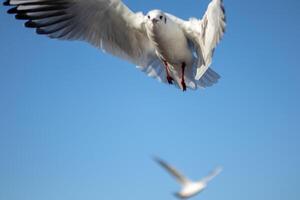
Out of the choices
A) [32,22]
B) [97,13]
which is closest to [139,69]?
[97,13]

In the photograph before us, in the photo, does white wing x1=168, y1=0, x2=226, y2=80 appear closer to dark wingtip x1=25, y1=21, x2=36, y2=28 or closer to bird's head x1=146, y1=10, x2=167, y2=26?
bird's head x1=146, y1=10, x2=167, y2=26

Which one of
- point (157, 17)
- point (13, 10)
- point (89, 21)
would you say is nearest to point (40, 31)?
point (13, 10)

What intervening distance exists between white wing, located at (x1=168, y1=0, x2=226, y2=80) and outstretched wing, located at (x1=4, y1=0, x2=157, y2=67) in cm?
37

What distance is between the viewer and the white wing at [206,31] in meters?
2.76

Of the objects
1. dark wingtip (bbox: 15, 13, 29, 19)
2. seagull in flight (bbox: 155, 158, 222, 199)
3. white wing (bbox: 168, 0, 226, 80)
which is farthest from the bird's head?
seagull in flight (bbox: 155, 158, 222, 199)

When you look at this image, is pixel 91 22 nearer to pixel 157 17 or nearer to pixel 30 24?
pixel 30 24

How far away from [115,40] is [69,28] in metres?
0.37

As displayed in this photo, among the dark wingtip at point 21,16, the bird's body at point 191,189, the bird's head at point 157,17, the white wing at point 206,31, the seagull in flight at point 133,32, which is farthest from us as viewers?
the dark wingtip at point 21,16

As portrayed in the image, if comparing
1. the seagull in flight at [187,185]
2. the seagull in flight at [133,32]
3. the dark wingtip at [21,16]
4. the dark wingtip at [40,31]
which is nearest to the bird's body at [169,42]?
the seagull in flight at [133,32]

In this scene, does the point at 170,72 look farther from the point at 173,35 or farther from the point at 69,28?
the point at 69,28

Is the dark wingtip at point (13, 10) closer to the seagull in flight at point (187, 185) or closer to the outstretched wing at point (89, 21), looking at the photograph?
the outstretched wing at point (89, 21)

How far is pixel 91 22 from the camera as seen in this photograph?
11.4ft

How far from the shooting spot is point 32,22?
3.40 m

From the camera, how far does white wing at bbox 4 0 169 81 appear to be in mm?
3395
